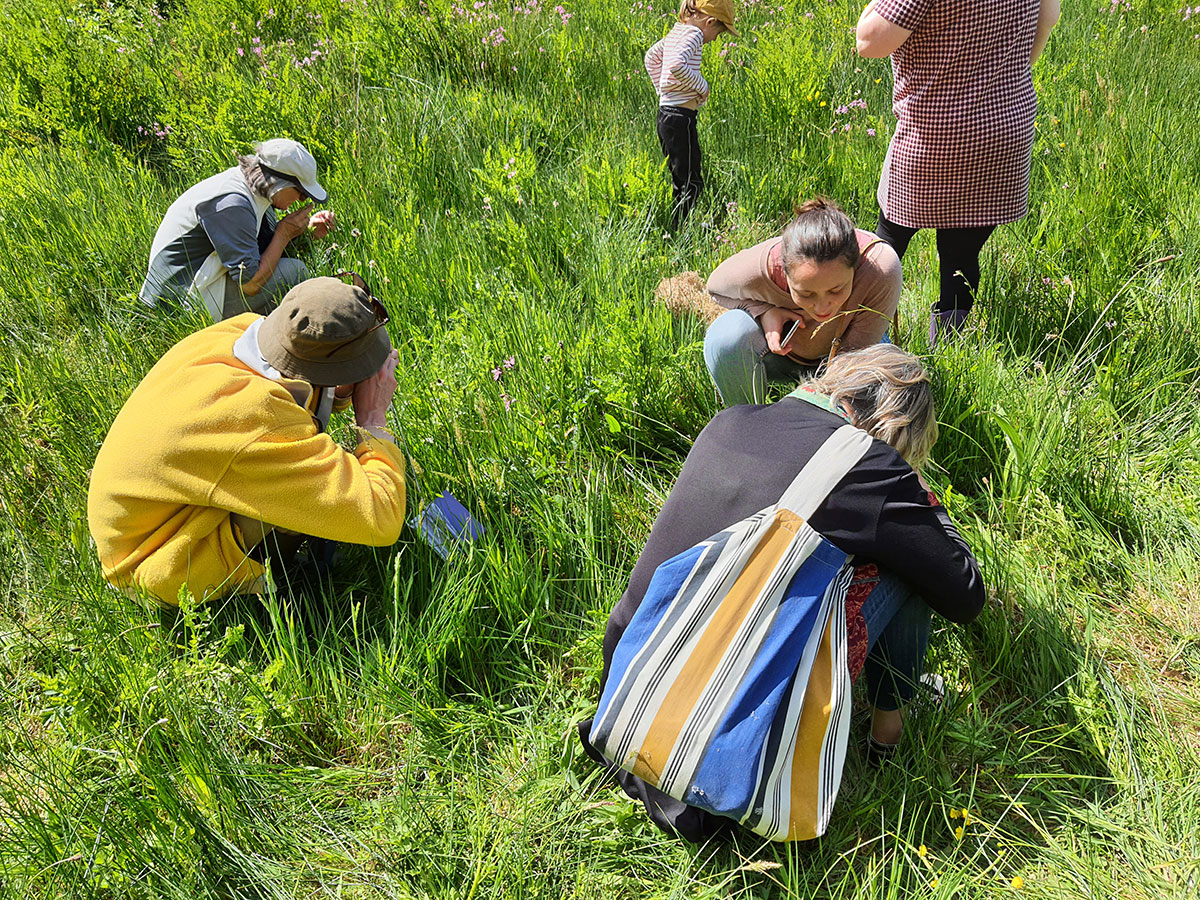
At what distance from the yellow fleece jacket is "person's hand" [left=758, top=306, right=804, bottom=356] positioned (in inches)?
54.8

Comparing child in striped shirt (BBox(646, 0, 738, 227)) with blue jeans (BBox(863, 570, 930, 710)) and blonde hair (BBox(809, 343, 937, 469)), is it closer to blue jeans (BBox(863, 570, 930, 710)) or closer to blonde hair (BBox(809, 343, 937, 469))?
blonde hair (BBox(809, 343, 937, 469))

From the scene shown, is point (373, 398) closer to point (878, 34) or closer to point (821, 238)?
point (821, 238)

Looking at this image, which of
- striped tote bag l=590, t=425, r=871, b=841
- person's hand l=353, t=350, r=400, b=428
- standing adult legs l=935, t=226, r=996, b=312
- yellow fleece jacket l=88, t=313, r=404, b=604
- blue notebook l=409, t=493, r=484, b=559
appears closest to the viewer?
striped tote bag l=590, t=425, r=871, b=841

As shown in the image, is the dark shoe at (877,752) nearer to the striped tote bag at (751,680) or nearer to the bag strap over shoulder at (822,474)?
the striped tote bag at (751,680)

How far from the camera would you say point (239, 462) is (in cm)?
188

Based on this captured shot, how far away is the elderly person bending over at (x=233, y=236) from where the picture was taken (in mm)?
3281

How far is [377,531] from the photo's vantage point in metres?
2.05

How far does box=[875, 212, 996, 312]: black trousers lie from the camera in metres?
2.82

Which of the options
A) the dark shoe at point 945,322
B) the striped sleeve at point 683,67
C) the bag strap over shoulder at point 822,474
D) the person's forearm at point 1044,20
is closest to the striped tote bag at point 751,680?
the bag strap over shoulder at point 822,474

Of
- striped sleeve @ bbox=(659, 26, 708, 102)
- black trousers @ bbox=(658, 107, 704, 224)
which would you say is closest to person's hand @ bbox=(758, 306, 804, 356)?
black trousers @ bbox=(658, 107, 704, 224)

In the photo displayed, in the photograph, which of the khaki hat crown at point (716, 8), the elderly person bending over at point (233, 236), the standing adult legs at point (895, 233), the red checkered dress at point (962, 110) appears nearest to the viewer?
the red checkered dress at point (962, 110)

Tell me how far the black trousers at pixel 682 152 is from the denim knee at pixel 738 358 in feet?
4.81

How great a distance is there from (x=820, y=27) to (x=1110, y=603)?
15.5 ft

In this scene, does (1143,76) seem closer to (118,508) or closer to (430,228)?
(430,228)
